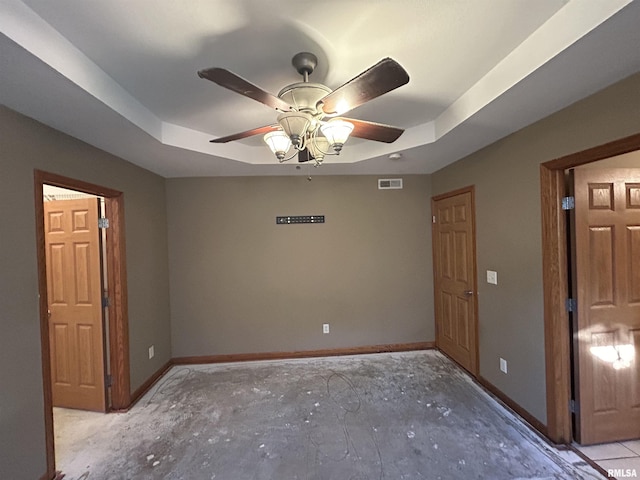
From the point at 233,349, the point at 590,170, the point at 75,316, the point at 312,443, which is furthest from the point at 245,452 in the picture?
the point at 590,170

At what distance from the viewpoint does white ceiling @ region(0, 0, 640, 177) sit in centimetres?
130

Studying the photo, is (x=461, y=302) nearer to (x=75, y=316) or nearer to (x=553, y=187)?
(x=553, y=187)

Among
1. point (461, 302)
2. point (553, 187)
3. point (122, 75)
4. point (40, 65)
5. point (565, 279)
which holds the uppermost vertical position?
point (122, 75)

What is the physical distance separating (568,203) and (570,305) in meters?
0.73

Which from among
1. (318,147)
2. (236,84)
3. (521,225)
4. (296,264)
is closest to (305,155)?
(318,147)

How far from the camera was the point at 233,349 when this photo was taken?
3.73 metres

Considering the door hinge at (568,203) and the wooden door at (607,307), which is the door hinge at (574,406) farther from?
the door hinge at (568,203)

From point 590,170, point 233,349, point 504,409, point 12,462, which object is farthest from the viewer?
point 233,349

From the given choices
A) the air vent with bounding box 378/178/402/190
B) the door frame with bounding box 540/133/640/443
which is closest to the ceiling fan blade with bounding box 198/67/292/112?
the door frame with bounding box 540/133/640/443

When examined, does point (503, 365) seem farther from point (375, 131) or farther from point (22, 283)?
point (22, 283)

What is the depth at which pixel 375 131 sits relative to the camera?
6.00 feet

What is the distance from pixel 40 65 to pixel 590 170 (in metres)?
3.29

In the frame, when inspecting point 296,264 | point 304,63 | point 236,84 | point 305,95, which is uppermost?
point 304,63

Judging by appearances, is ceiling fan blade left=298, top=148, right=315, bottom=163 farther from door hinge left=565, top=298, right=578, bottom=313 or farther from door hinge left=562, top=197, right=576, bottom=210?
door hinge left=565, top=298, right=578, bottom=313
